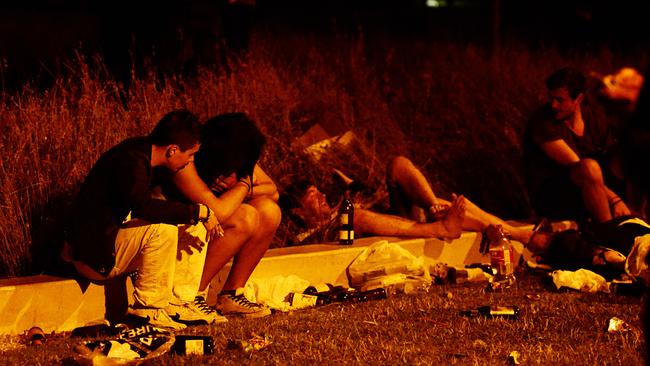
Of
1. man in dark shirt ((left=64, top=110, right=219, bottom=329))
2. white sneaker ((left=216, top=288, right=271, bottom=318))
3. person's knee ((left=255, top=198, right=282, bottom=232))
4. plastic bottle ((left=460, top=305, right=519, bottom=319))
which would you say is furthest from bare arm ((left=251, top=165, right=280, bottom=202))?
plastic bottle ((left=460, top=305, right=519, bottom=319))

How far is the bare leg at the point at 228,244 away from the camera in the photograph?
723 cm

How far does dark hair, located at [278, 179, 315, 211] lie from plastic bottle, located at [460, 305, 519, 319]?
2214mm

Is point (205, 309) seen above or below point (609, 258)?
above

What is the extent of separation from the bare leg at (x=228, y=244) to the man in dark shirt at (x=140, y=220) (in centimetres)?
35

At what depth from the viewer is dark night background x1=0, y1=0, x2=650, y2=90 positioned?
37.4 feet

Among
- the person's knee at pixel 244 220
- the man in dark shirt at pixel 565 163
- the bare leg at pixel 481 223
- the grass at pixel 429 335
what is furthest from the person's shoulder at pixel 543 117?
the person's knee at pixel 244 220

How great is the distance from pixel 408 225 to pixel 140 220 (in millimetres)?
2691

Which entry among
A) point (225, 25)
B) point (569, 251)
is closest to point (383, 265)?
point (569, 251)

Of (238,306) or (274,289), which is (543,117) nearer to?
(274,289)

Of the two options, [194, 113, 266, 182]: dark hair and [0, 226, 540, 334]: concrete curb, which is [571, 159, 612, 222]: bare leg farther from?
[194, 113, 266, 182]: dark hair

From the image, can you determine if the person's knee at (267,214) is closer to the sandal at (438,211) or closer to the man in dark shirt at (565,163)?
the sandal at (438,211)

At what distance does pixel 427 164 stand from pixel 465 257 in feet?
6.44

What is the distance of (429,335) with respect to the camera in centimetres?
642

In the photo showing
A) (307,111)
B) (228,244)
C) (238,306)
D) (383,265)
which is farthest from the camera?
(307,111)
